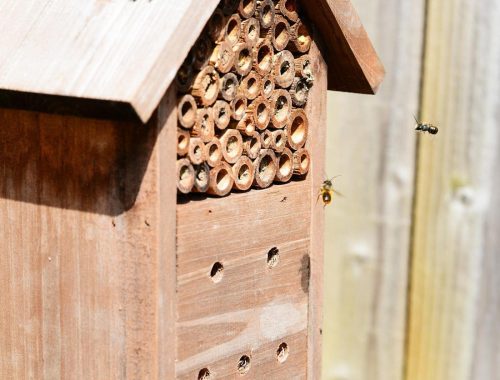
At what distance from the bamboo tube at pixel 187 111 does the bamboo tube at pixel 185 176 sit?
54mm

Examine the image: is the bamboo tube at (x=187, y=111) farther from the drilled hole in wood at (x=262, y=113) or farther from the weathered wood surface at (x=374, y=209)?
the weathered wood surface at (x=374, y=209)

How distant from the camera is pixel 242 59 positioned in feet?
5.80

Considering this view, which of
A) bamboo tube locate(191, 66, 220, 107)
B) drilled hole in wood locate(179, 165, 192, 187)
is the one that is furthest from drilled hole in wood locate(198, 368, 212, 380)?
bamboo tube locate(191, 66, 220, 107)

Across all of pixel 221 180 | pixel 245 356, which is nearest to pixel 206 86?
pixel 221 180

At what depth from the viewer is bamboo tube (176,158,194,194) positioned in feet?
5.41

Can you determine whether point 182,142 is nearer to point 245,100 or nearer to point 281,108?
point 245,100

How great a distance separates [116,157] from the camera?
1602 mm

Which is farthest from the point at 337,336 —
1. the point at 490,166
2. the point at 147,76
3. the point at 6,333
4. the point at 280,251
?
the point at 147,76

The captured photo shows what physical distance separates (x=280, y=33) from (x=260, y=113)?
14 cm

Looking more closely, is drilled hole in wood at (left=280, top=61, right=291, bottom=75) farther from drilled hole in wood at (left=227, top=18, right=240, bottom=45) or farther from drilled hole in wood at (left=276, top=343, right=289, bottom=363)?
drilled hole in wood at (left=276, top=343, right=289, bottom=363)

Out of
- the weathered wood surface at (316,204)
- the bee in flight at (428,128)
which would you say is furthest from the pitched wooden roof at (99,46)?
the bee in flight at (428,128)

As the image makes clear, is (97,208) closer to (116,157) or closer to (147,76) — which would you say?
(116,157)

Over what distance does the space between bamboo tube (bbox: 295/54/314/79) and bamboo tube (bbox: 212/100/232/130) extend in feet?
0.73

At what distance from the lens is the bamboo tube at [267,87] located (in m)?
1.82
